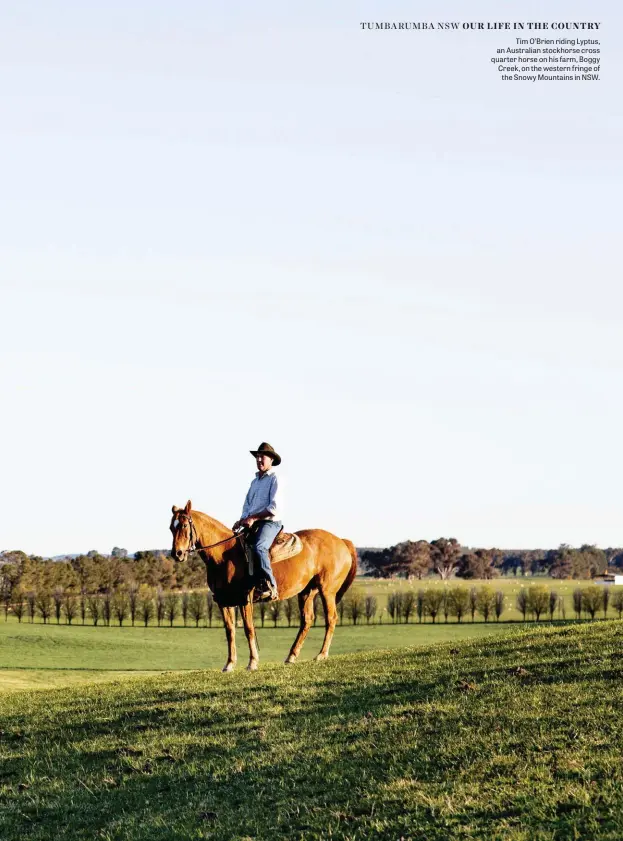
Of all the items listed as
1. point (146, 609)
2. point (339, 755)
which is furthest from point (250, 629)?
point (146, 609)

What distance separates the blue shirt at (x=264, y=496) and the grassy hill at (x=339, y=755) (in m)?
3.47

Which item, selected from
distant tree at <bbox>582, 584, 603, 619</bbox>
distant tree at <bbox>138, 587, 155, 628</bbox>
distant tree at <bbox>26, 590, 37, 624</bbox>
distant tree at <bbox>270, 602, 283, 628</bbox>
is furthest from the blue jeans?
distant tree at <bbox>582, 584, 603, 619</bbox>

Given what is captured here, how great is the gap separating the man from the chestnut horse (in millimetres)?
509

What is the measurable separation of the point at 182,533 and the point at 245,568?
5.60ft

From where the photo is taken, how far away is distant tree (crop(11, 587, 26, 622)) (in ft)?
395

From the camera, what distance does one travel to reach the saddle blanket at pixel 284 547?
21.9m

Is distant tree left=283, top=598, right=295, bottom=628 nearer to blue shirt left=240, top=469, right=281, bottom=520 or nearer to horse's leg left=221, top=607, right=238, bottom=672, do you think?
horse's leg left=221, top=607, right=238, bottom=672

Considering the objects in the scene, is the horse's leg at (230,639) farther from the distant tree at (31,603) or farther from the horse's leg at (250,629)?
the distant tree at (31,603)

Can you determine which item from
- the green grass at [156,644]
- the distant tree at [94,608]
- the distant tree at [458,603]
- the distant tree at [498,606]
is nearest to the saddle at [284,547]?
the green grass at [156,644]

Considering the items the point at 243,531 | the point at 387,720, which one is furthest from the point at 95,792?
the point at 243,531

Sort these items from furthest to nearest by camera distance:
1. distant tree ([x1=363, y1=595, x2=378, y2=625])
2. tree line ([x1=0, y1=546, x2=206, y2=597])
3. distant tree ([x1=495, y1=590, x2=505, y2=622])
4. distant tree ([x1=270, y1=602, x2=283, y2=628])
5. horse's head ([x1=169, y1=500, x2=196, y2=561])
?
1. tree line ([x1=0, y1=546, x2=206, y2=597])
2. distant tree ([x1=495, y1=590, x2=505, y2=622])
3. distant tree ([x1=363, y1=595, x2=378, y2=625])
4. distant tree ([x1=270, y1=602, x2=283, y2=628])
5. horse's head ([x1=169, y1=500, x2=196, y2=561])

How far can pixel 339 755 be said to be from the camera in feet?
41.5

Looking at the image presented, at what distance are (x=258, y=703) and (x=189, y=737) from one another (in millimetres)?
1786

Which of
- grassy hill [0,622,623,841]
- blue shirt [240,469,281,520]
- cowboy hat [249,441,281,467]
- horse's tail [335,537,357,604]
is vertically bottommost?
grassy hill [0,622,623,841]
